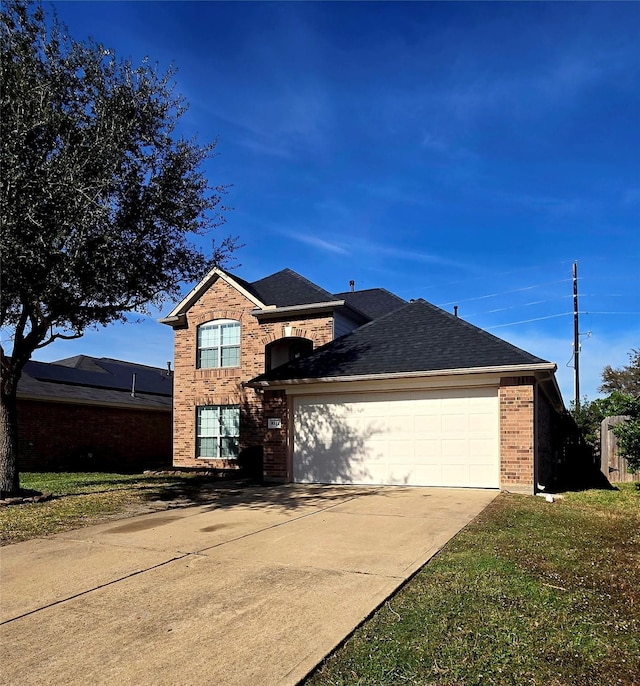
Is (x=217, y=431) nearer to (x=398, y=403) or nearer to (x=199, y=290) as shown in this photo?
(x=199, y=290)

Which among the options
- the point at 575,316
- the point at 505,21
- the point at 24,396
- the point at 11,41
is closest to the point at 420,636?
the point at 505,21

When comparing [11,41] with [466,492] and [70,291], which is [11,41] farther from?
[466,492]

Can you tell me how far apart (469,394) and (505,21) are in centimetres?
729

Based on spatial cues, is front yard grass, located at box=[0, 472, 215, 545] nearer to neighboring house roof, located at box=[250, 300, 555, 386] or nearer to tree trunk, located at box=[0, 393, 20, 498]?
tree trunk, located at box=[0, 393, 20, 498]

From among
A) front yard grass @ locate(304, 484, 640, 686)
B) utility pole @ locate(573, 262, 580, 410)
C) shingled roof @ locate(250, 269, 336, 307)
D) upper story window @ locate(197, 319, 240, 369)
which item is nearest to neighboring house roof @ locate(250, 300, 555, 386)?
shingled roof @ locate(250, 269, 336, 307)

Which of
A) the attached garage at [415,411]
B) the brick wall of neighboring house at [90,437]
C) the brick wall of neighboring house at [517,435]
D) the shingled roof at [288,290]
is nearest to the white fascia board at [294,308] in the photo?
the shingled roof at [288,290]

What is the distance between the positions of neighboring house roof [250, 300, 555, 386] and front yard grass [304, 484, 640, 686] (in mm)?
5606

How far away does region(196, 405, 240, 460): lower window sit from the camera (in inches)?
781

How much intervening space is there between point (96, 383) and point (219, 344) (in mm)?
8298

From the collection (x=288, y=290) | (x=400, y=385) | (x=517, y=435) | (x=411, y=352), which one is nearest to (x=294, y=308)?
(x=288, y=290)

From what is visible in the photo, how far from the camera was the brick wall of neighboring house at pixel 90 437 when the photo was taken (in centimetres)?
2056

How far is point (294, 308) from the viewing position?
1903 centimetres

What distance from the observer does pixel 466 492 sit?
11828mm

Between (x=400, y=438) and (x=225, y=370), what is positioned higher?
(x=225, y=370)
